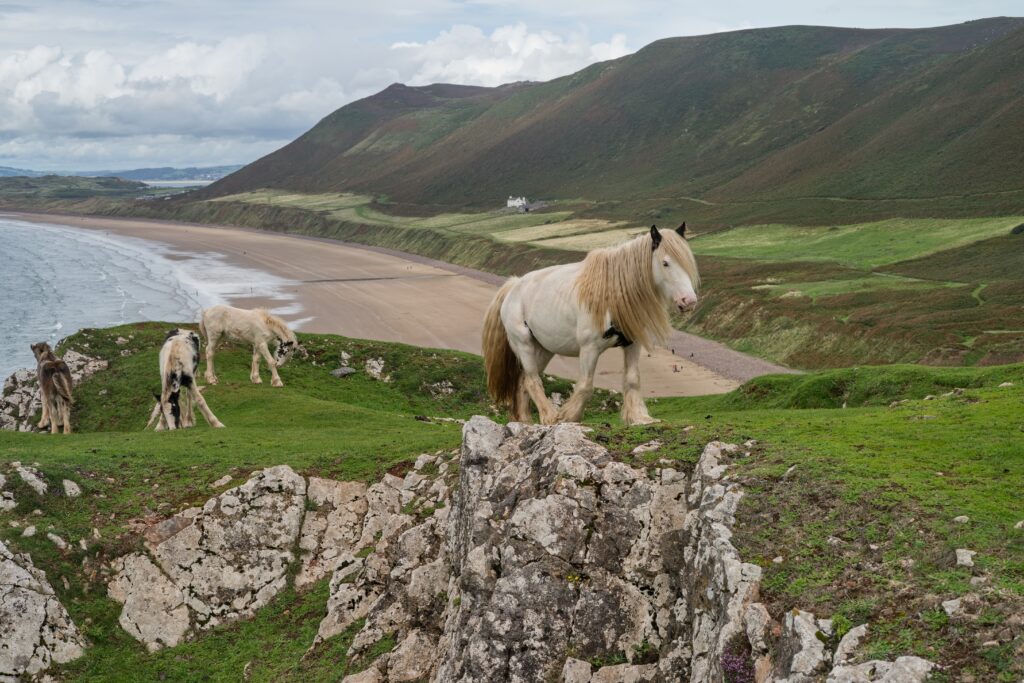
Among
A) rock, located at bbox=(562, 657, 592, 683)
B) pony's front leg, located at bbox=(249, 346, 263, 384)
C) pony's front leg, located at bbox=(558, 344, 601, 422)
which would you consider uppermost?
pony's front leg, located at bbox=(558, 344, 601, 422)

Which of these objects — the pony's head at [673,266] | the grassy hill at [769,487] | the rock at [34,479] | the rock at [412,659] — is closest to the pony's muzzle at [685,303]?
the pony's head at [673,266]

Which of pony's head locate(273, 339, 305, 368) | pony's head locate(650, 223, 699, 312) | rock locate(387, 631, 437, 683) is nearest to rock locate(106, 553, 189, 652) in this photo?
rock locate(387, 631, 437, 683)

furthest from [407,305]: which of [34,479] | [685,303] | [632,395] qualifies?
[685,303]

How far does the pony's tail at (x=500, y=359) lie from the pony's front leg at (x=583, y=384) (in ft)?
7.66

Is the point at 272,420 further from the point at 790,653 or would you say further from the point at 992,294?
the point at 992,294

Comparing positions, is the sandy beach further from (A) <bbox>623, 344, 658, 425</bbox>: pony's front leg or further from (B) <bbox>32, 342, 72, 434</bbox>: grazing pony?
(A) <bbox>623, 344, 658, 425</bbox>: pony's front leg

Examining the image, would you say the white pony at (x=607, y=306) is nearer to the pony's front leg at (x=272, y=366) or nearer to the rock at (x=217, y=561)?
the rock at (x=217, y=561)

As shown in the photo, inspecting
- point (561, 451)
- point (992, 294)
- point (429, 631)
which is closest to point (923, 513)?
point (561, 451)

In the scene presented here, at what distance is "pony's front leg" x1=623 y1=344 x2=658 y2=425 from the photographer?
49.1 ft

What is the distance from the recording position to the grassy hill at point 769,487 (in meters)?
8.59

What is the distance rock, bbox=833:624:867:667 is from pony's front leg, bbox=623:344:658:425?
6.87m

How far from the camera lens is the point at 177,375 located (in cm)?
2644

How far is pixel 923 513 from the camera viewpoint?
9688 mm

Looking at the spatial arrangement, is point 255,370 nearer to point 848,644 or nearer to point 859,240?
point 848,644
